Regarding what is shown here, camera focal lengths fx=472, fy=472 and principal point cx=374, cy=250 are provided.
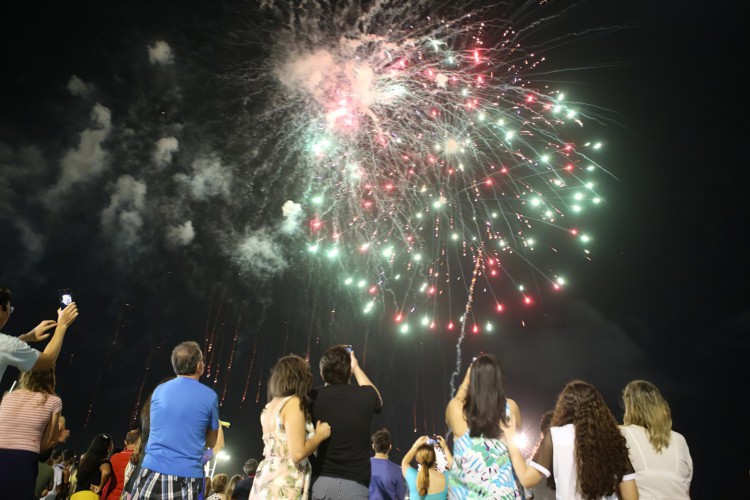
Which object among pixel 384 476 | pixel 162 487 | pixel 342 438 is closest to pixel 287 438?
pixel 342 438

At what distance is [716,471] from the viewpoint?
25.6 metres

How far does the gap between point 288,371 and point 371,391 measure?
0.75 metres

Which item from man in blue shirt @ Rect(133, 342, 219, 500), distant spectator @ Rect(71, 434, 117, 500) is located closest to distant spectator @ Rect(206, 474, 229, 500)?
distant spectator @ Rect(71, 434, 117, 500)

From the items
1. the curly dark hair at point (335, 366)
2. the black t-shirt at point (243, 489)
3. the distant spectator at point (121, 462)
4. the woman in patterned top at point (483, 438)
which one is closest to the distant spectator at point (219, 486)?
the black t-shirt at point (243, 489)

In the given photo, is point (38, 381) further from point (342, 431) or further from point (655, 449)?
point (655, 449)

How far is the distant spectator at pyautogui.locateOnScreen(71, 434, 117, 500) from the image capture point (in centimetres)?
584

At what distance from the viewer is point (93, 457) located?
19.3ft

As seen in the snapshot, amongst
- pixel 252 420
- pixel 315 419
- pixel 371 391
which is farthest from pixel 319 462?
pixel 252 420

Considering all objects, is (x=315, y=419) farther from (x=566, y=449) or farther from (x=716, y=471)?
(x=716, y=471)

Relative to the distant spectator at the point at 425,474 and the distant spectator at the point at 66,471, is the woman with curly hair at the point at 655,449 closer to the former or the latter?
the distant spectator at the point at 425,474

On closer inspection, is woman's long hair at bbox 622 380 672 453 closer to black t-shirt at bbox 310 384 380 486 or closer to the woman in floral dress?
black t-shirt at bbox 310 384 380 486

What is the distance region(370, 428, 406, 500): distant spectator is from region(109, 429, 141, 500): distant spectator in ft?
10.00

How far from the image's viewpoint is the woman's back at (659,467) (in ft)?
13.0

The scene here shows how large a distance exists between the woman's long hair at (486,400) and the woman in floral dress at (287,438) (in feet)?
3.99
